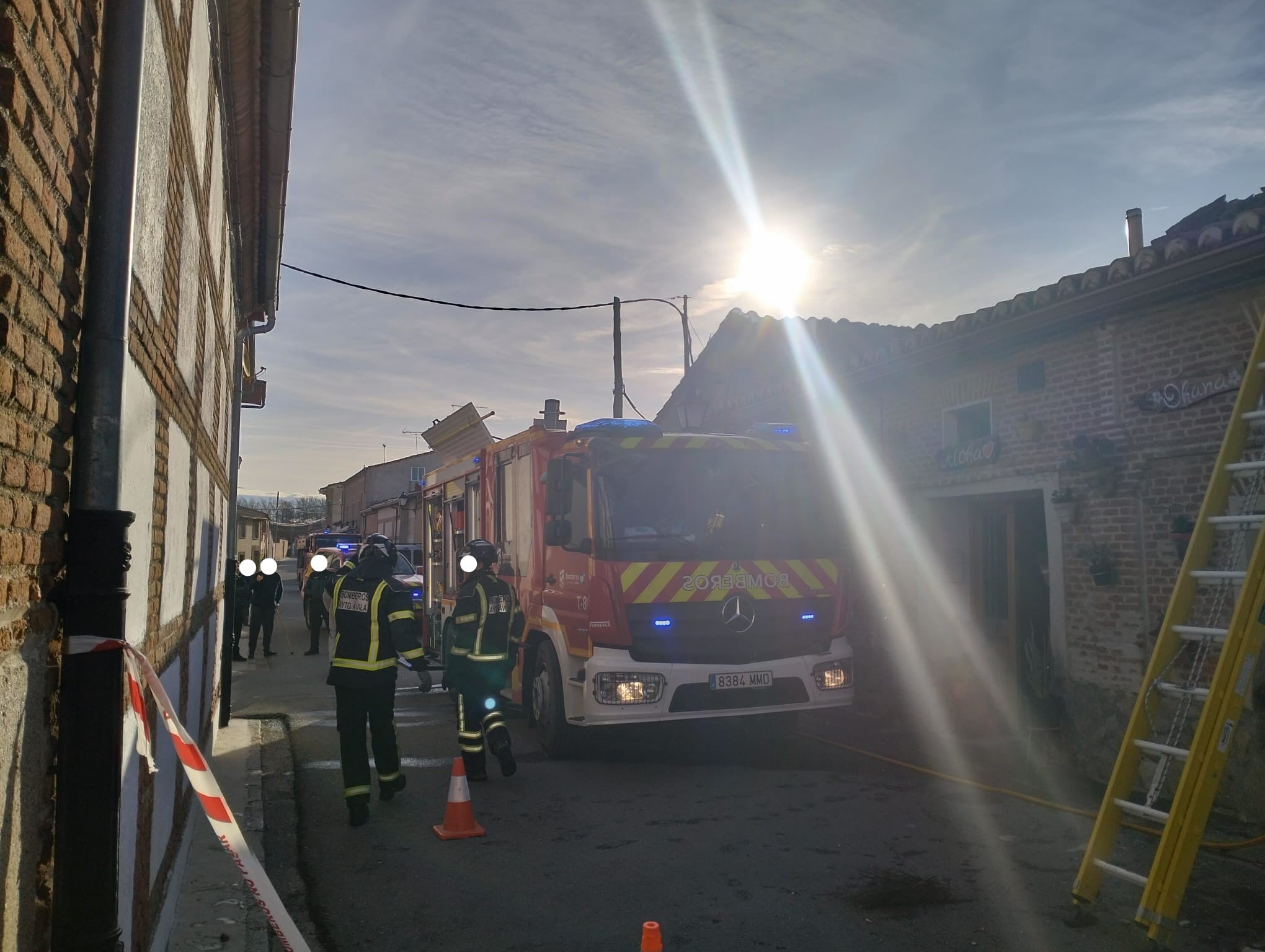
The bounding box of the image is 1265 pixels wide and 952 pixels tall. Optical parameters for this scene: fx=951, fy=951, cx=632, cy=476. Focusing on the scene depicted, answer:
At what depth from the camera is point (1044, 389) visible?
27.5ft

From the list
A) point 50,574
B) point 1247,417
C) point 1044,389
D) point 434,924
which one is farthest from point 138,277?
point 1044,389

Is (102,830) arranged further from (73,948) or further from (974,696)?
(974,696)

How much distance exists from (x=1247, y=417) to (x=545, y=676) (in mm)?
5401

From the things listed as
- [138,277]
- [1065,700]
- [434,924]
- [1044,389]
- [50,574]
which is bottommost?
[434,924]

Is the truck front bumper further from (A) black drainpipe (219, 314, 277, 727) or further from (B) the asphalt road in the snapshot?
(A) black drainpipe (219, 314, 277, 727)

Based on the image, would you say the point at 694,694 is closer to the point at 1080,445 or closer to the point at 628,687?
the point at 628,687

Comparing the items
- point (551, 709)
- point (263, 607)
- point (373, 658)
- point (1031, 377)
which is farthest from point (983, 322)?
Result: point (263, 607)

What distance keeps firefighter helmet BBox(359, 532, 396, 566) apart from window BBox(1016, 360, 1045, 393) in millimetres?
5728

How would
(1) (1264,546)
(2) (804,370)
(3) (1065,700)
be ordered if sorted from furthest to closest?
(2) (804,370) < (3) (1065,700) < (1) (1264,546)

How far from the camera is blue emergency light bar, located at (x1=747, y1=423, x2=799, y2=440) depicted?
852 centimetres

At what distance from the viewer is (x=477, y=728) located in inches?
280

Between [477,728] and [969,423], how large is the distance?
5661mm

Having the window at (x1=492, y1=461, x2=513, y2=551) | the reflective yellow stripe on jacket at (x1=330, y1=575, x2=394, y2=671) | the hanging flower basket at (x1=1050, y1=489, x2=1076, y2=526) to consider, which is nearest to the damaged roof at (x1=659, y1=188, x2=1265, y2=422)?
the hanging flower basket at (x1=1050, y1=489, x2=1076, y2=526)

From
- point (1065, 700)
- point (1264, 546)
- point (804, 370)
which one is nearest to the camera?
point (1264, 546)
